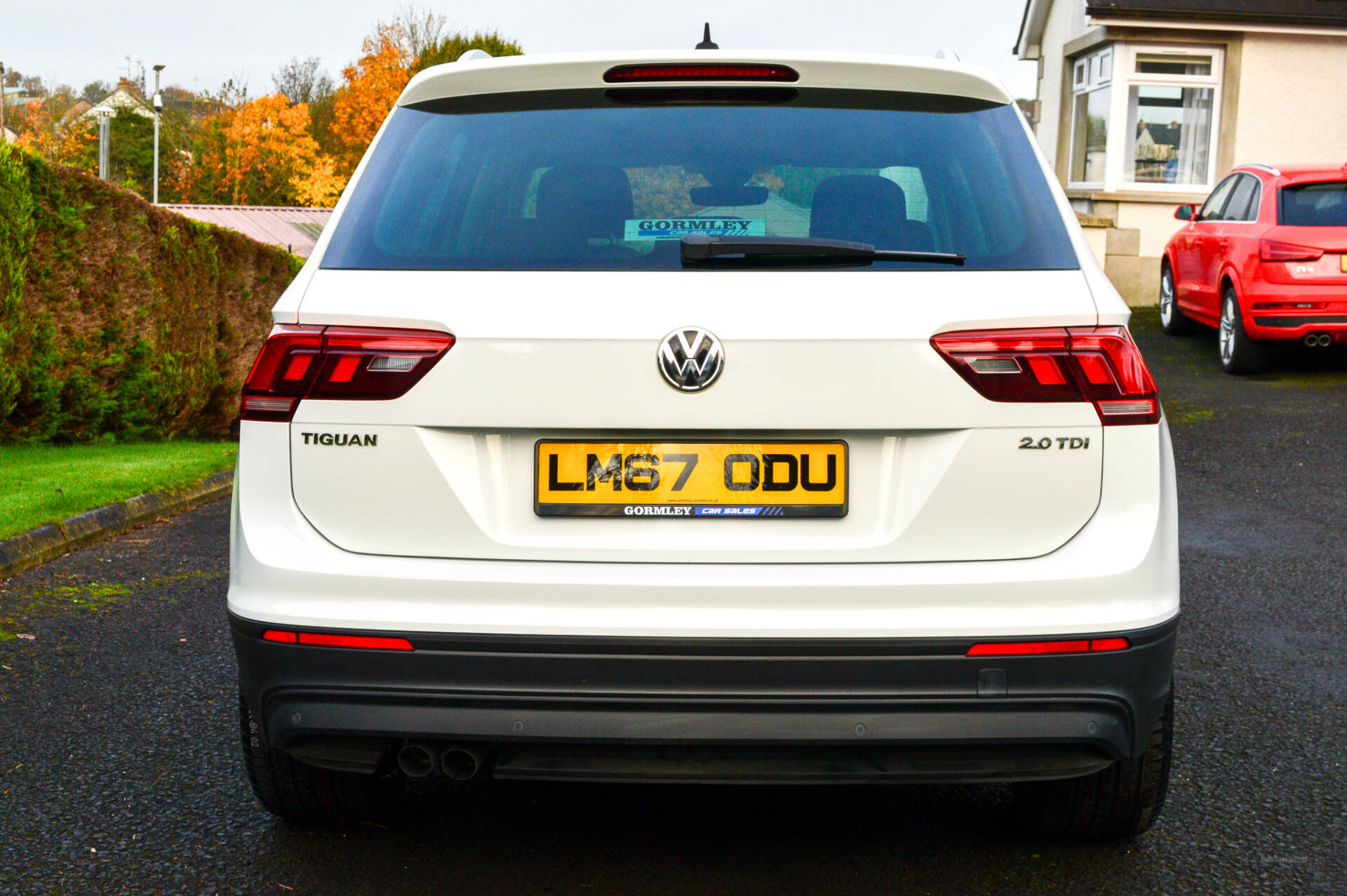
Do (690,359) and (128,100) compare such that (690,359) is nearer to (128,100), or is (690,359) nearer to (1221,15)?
(1221,15)

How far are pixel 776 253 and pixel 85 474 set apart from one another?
Result: 6.82 m

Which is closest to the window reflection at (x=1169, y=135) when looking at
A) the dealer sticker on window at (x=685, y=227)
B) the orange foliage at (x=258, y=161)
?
the dealer sticker on window at (x=685, y=227)

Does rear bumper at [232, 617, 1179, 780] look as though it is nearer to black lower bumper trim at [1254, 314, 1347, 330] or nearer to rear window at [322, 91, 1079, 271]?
rear window at [322, 91, 1079, 271]

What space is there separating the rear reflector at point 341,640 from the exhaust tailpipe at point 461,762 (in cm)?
27

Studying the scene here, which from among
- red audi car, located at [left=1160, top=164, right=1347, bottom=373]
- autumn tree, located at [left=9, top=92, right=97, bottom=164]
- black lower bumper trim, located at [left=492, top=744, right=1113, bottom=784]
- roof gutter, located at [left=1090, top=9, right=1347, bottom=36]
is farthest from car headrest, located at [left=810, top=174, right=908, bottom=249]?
autumn tree, located at [left=9, top=92, right=97, bottom=164]

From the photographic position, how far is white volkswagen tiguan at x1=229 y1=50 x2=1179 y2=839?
2.78 metres

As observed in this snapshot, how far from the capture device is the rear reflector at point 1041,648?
279cm

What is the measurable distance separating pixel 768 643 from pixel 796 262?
76 cm

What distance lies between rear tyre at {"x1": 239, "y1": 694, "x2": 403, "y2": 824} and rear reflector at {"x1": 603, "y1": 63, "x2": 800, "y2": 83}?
1629 millimetres

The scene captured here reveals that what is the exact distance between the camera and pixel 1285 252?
41.9 ft

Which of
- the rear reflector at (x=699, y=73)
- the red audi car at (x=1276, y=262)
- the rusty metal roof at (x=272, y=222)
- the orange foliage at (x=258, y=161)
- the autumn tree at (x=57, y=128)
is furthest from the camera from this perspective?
the orange foliage at (x=258, y=161)

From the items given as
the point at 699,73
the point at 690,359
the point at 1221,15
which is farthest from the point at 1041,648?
the point at 1221,15

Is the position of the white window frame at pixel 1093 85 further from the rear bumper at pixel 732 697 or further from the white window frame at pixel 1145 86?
the rear bumper at pixel 732 697

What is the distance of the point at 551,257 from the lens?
297cm
